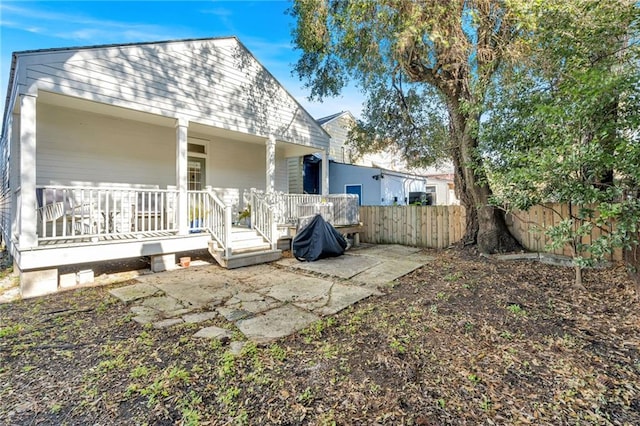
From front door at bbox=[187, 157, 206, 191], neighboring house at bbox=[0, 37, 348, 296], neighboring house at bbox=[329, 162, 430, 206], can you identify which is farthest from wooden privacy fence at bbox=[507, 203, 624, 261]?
front door at bbox=[187, 157, 206, 191]

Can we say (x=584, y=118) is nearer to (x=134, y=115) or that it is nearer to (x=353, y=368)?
(x=353, y=368)

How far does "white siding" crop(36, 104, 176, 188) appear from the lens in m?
6.13

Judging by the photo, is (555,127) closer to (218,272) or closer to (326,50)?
(326,50)

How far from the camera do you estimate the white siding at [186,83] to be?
196 inches

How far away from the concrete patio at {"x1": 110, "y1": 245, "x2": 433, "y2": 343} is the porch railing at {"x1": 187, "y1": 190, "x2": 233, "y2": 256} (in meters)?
0.67

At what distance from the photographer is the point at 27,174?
14.8 ft

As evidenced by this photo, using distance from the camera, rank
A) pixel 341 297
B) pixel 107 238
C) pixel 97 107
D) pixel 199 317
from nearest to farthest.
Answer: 1. pixel 199 317
2. pixel 341 297
3. pixel 107 238
4. pixel 97 107

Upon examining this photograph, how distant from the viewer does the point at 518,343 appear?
280 centimetres

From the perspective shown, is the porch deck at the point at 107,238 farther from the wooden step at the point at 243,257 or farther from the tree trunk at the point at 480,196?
the tree trunk at the point at 480,196

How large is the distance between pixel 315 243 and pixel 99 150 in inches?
216

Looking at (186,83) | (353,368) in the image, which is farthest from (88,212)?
(353,368)

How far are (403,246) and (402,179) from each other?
281 inches

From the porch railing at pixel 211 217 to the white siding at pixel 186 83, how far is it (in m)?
1.87

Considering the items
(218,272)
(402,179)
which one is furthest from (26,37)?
(402,179)
